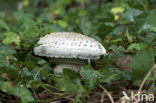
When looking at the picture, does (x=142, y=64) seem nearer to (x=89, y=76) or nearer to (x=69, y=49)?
(x=89, y=76)

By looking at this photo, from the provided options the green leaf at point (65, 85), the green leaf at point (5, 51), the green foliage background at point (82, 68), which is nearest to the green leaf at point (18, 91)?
the green foliage background at point (82, 68)

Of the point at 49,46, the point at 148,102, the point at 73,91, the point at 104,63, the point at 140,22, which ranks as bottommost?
the point at 148,102

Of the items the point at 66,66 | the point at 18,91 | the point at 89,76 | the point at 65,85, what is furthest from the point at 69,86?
the point at 66,66

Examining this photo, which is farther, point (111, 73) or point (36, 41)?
point (36, 41)

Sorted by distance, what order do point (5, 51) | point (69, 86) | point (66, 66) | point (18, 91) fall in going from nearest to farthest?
point (18, 91), point (69, 86), point (5, 51), point (66, 66)

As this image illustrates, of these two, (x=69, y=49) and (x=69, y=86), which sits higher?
(x=69, y=49)

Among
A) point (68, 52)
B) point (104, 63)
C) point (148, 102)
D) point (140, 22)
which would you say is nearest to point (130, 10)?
point (140, 22)

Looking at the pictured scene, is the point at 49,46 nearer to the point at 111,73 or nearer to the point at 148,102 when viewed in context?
the point at 111,73
